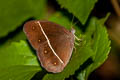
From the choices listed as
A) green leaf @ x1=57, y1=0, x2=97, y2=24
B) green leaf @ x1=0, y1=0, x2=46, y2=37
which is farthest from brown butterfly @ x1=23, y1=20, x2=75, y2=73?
green leaf @ x1=0, y1=0, x2=46, y2=37

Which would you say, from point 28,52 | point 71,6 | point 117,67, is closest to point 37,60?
point 28,52

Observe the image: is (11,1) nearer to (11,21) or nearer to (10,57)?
(11,21)

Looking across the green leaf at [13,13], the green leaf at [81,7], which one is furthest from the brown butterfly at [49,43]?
the green leaf at [13,13]

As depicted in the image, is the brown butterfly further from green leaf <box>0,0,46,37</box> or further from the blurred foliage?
green leaf <box>0,0,46,37</box>

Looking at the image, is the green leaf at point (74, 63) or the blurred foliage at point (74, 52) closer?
the green leaf at point (74, 63)

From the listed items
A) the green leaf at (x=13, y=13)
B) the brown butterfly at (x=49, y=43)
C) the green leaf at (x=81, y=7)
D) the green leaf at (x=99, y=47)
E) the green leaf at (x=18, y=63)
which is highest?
the green leaf at (x=81, y=7)

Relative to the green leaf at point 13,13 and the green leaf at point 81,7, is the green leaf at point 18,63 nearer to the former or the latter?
the green leaf at point 81,7

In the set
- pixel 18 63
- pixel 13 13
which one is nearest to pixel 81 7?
pixel 18 63
